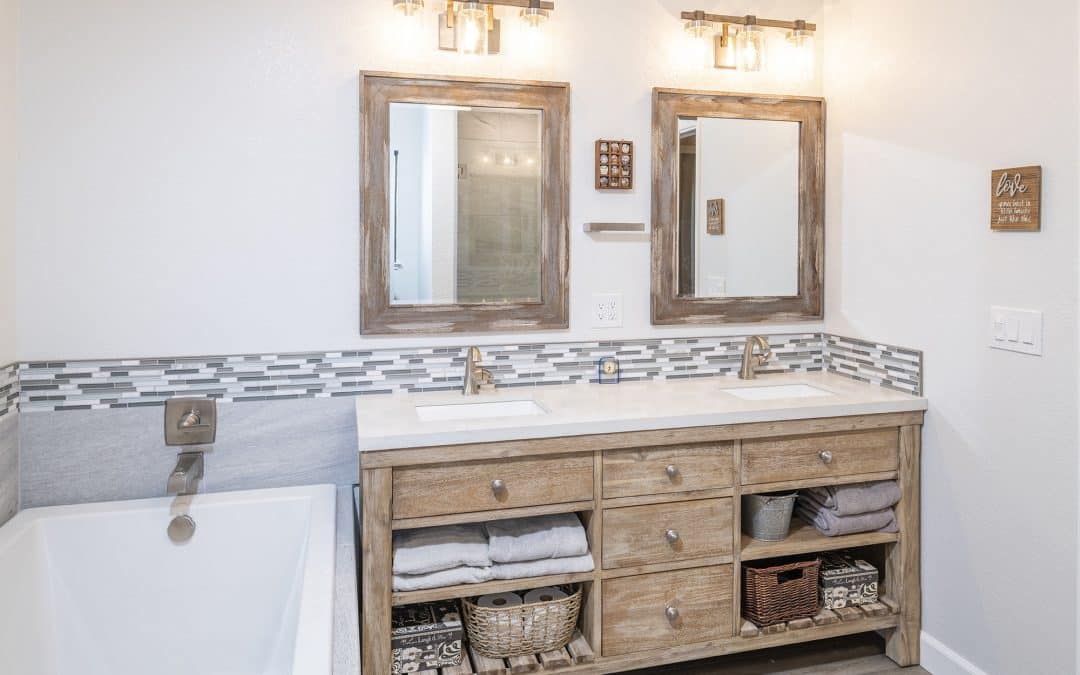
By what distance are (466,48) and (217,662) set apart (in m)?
1.95

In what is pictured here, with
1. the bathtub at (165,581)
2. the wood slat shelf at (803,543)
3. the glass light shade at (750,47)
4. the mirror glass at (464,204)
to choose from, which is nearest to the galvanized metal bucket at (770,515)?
the wood slat shelf at (803,543)

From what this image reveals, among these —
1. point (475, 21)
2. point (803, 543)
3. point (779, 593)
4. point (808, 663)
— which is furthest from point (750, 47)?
point (808, 663)

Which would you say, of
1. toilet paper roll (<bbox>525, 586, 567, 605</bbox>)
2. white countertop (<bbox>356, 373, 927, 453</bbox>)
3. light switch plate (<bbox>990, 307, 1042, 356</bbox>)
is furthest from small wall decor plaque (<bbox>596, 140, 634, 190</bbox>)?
toilet paper roll (<bbox>525, 586, 567, 605</bbox>)

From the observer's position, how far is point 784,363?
2939mm

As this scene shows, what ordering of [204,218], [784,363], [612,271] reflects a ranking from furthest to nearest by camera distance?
[784,363] → [612,271] → [204,218]

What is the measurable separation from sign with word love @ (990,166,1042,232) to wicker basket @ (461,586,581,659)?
1533 millimetres

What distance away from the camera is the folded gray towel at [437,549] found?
2084 mm

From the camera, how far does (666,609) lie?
230 cm

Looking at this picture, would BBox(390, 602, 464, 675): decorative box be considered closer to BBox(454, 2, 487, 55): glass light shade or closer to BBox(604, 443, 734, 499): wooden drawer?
BBox(604, 443, 734, 499): wooden drawer

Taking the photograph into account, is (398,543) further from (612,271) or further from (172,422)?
(612,271)

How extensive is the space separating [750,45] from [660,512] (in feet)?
5.34

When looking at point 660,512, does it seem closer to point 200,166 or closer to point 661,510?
point 661,510

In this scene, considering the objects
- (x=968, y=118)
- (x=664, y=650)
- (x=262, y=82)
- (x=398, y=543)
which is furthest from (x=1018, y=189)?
(x=262, y=82)

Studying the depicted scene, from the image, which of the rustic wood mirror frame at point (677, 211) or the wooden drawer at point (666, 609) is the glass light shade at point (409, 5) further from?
the wooden drawer at point (666, 609)
